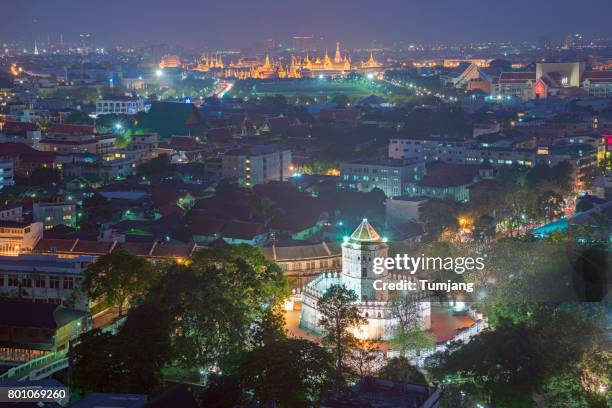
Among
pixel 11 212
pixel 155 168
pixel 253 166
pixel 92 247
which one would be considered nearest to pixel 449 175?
pixel 253 166

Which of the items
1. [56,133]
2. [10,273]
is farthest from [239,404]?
[56,133]

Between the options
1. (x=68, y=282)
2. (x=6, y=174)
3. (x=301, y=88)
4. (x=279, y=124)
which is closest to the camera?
(x=68, y=282)

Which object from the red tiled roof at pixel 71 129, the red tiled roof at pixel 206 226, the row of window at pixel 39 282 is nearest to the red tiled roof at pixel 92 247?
the row of window at pixel 39 282

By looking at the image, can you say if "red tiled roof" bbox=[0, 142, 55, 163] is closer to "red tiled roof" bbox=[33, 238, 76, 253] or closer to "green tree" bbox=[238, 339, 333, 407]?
"red tiled roof" bbox=[33, 238, 76, 253]

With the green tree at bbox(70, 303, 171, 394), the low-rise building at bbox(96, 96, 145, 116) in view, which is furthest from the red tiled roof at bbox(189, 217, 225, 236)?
the low-rise building at bbox(96, 96, 145, 116)

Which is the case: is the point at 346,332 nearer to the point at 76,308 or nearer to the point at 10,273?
the point at 76,308

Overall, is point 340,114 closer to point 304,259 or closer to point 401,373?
point 304,259
